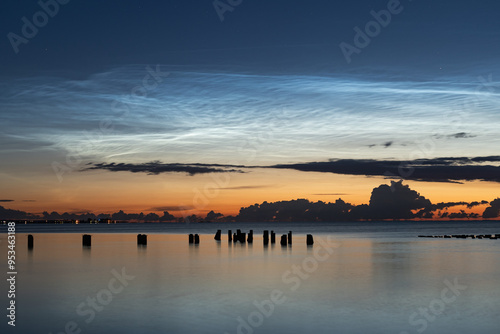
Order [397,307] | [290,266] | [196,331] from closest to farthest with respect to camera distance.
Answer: [196,331], [397,307], [290,266]

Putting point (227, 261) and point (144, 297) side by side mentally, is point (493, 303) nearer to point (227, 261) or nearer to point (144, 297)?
point (144, 297)

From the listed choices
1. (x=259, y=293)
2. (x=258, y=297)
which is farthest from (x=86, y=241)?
(x=258, y=297)

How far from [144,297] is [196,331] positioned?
7.43 meters

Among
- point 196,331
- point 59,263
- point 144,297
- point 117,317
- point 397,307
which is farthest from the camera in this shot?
point 59,263

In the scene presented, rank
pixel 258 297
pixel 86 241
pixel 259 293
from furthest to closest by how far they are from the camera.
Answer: pixel 86 241, pixel 259 293, pixel 258 297

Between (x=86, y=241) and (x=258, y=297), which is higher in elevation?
(x=86, y=241)

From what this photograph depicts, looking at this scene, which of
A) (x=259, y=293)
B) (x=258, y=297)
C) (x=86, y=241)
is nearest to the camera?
(x=258, y=297)

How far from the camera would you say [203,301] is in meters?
25.1

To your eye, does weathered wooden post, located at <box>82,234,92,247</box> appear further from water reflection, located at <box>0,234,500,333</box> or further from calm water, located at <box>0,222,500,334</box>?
calm water, located at <box>0,222,500,334</box>

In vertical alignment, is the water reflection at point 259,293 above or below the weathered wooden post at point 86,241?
below

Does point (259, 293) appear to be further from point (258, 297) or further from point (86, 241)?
point (86, 241)

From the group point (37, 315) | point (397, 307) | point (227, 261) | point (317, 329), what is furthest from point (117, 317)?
point (227, 261)

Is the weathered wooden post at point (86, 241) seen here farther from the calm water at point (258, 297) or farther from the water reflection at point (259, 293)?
the calm water at point (258, 297)

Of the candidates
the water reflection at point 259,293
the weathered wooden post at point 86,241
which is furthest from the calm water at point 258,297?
the weathered wooden post at point 86,241
